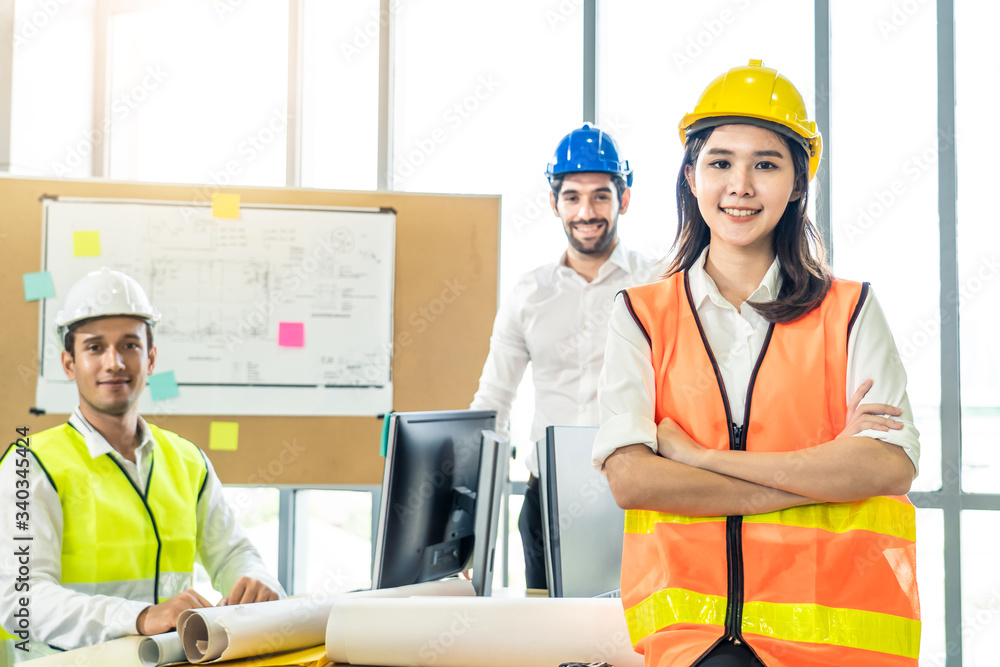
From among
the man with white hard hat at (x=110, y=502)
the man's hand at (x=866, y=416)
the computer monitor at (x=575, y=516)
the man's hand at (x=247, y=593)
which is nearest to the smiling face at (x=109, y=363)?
the man with white hard hat at (x=110, y=502)

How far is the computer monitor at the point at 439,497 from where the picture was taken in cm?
170

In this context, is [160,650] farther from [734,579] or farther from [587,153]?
[587,153]

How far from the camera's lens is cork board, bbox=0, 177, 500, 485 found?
3193 millimetres

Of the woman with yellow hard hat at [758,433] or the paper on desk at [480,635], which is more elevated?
the woman with yellow hard hat at [758,433]

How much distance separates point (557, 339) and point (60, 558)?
169 cm

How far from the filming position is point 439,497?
183 cm

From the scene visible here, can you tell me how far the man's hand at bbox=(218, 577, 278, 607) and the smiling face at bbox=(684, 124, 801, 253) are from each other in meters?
1.25

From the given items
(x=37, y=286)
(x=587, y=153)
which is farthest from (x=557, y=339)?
(x=37, y=286)

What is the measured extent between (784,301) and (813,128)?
31cm

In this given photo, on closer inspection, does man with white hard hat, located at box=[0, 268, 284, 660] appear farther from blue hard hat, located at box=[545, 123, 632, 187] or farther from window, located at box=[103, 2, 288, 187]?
window, located at box=[103, 2, 288, 187]

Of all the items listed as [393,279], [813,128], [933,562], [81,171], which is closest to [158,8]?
[81,171]

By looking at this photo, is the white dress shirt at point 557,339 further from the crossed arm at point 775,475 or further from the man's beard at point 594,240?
the crossed arm at point 775,475

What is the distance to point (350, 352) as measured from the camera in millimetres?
3322

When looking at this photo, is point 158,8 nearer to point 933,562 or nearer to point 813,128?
point 813,128
